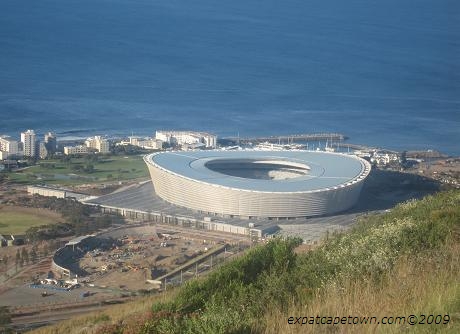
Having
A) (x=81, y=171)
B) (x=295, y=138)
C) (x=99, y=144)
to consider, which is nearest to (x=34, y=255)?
(x=81, y=171)

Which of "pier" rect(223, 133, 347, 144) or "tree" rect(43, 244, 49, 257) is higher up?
"pier" rect(223, 133, 347, 144)

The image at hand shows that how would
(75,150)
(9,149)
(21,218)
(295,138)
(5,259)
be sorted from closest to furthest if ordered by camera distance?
1. (5,259)
2. (21,218)
3. (9,149)
4. (75,150)
5. (295,138)

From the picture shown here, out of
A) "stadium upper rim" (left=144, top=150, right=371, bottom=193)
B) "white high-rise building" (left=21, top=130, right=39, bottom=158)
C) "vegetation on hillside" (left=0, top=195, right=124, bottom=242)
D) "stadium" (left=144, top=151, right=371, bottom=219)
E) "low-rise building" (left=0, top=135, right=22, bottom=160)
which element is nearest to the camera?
"vegetation on hillside" (left=0, top=195, right=124, bottom=242)

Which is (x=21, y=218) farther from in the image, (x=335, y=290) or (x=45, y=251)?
(x=335, y=290)

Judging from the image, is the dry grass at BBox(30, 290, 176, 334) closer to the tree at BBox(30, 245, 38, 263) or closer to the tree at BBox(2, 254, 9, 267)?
the tree at BBox(2, 254, 9, 267)

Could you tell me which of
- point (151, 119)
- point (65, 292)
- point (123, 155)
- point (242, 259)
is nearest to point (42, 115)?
point (151, 119)

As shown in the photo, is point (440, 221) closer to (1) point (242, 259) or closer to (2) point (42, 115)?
(1) point (242, 259)

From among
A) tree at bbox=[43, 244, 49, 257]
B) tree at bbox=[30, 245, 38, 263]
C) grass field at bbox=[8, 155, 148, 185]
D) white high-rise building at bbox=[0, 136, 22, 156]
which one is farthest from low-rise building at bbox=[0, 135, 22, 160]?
tree at bbox=[30, 245, 38, 263]
